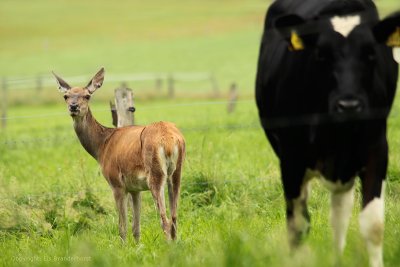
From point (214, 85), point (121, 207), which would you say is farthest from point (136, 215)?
point (214, 85)

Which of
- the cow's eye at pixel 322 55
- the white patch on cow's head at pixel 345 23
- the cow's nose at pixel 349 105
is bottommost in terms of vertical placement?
the cow's nose at pixel 349 105

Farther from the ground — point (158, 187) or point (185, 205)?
point (158, 187)

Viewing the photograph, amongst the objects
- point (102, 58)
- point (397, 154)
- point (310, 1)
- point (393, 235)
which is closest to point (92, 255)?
point (393, 235)

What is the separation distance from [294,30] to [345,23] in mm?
363

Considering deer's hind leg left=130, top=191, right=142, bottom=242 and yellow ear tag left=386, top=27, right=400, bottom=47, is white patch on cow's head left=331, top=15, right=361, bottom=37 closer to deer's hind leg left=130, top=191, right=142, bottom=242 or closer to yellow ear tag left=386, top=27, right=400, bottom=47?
yellow ear tag left=386, top=27, right=400, bottom=47

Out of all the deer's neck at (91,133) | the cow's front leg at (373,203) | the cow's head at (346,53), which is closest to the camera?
the cow's head at (346,53)

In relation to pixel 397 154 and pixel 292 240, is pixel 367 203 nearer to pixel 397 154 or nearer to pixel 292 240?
pixel 292 240

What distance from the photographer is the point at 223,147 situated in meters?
15.3

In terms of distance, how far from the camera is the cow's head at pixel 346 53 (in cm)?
566

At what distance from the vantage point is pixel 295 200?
629 cm

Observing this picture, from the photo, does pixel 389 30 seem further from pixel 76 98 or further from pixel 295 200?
pixel 76 98

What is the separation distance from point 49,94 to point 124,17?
3992 centimetres

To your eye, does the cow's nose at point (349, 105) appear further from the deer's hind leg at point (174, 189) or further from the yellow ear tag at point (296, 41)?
the deer's hind leg at point (174, 189)

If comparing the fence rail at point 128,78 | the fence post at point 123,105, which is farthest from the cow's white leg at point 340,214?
the fence rail at point 128,78
